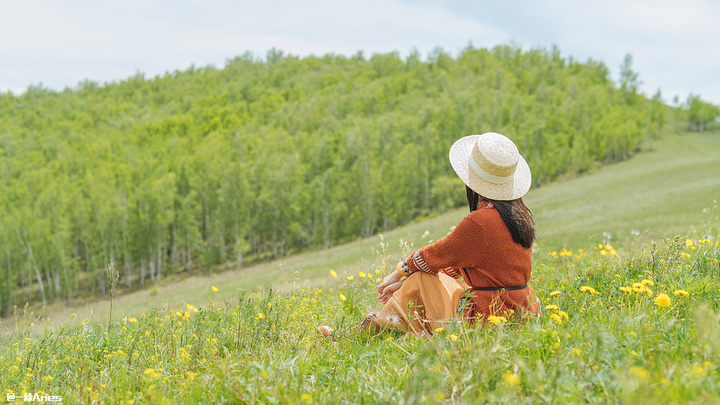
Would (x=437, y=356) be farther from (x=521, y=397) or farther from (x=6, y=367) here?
(x=6, y=367)

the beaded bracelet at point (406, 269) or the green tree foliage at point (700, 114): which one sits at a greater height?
the green tree foliage at point (700, 114)

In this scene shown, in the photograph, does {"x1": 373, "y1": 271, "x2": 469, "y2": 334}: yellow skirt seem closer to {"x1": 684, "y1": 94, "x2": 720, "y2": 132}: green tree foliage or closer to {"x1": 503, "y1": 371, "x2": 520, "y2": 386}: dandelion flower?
{"x1": 503, "y1": 371, "x2": 520, "y2": 386}: dandelion flower

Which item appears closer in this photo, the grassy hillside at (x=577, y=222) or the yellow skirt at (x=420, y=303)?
the yellow skirt at (x=420, y=303)

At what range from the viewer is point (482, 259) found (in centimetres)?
324

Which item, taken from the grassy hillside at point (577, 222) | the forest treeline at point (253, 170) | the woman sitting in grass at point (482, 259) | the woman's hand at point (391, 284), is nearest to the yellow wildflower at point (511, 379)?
the woman sitting in grass at point (482, 259)

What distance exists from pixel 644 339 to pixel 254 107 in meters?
106

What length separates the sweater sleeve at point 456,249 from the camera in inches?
126

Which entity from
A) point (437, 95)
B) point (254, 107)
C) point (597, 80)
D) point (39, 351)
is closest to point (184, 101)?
point (254, 107)

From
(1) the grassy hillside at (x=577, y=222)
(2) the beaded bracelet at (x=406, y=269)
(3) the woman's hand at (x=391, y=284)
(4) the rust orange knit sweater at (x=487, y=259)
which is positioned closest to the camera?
(4) the rust orange knit sweater at (x=487, y=259)

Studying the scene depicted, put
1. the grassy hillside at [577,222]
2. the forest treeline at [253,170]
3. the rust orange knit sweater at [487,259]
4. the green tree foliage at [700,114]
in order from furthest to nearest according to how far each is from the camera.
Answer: the green tree foliage at [700,114] → the forest treeline at [253,170] → the grassy hillside at [577,222] → the rust orange knit sweater at [487,259]

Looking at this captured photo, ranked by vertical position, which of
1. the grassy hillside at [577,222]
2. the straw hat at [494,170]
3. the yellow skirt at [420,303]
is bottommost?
the grassy hillside at [577,222]

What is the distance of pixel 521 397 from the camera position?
193 centimetres

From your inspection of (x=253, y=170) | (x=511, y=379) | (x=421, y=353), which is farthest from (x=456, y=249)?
(x=253, y=170)

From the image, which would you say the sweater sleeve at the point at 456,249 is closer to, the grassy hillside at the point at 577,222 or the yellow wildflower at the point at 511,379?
the yellow wildflower at the point at 511,379
